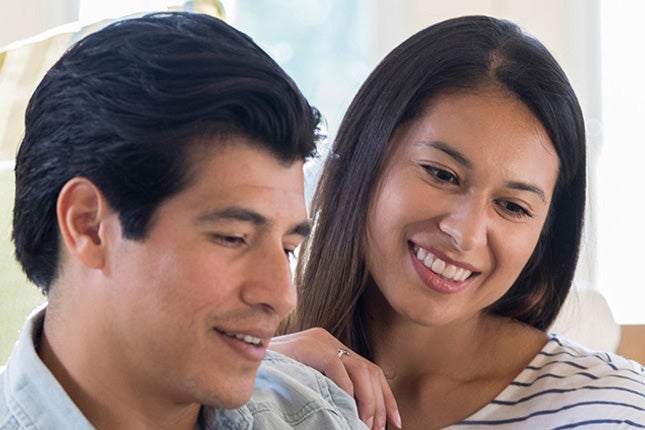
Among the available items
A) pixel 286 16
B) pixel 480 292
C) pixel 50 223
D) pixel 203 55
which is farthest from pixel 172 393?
pixel 286 16

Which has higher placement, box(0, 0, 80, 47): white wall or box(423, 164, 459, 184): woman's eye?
box(423, 164, 459, 184): woman's eye

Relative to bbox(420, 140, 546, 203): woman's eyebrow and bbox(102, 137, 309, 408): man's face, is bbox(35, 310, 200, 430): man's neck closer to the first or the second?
bbox(102, 137, 309, 408): man's face

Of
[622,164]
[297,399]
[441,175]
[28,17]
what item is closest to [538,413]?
[441,175]

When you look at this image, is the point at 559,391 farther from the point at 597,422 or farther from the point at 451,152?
the point at 451,152

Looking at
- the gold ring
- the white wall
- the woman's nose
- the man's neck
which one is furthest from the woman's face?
the white wall

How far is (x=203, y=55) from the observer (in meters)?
1.06

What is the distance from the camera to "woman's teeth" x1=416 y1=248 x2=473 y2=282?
5.04 ft

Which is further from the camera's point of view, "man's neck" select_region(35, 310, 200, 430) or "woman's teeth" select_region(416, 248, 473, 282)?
"woman's teeth" select_region(416, 248, 473, 282)

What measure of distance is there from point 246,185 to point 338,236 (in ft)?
2.08

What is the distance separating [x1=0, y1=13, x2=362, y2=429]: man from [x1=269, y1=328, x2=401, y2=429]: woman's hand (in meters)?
0.36

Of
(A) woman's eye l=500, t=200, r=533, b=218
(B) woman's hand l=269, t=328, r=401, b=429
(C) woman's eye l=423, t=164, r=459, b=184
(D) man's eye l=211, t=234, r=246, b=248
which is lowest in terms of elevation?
(B) woman's hand l=269, t=328, r=401, b=429

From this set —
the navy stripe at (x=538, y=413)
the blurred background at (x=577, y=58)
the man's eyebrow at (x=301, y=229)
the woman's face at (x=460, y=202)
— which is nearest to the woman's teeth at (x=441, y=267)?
the woman's face at (x=460, y=202)

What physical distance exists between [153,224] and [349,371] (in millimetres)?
506

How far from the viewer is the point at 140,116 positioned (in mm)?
1032
